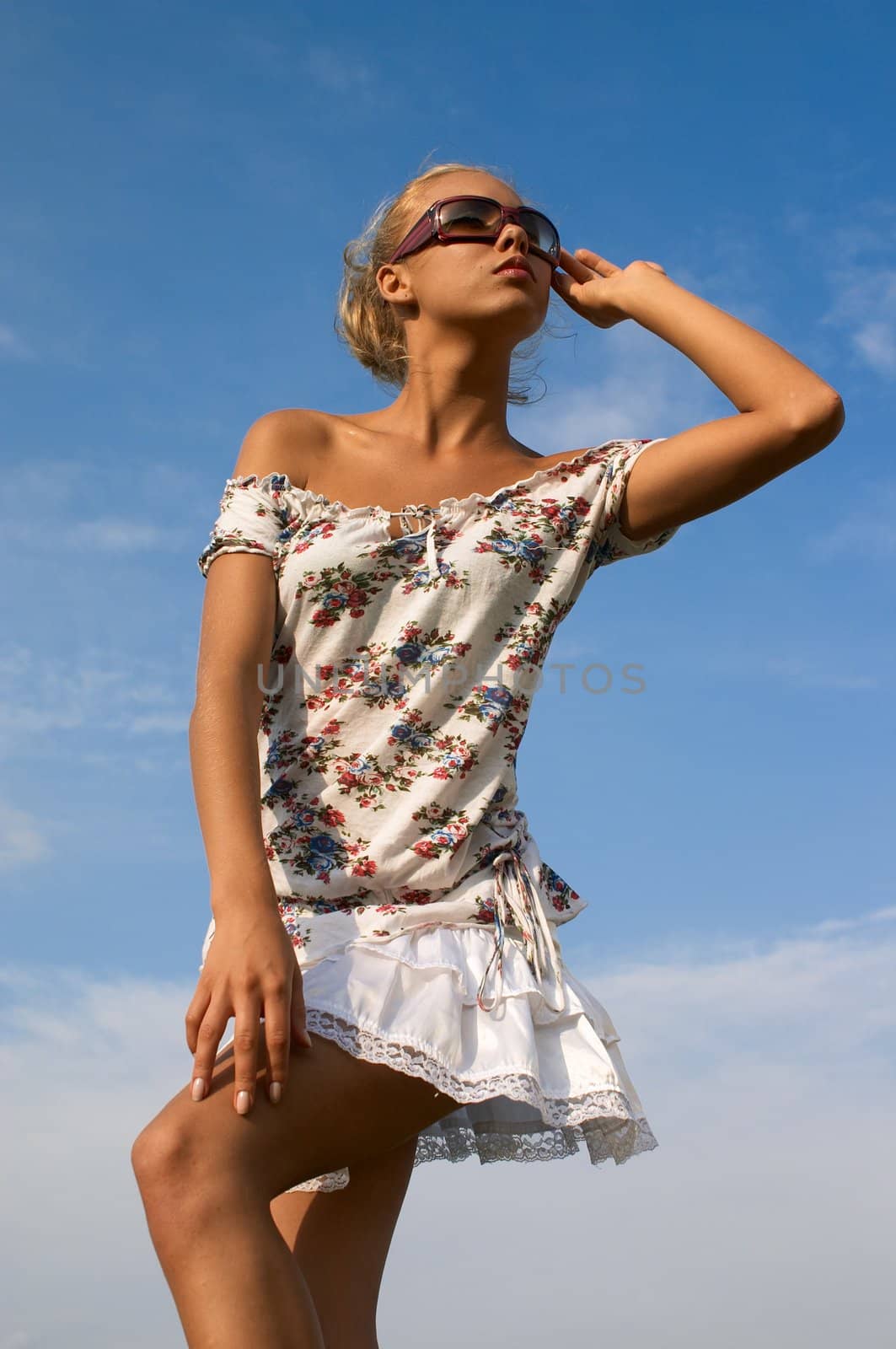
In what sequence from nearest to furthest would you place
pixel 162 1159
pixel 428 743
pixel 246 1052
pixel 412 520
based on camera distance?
pixel 162 1159 → pixel 246 1052 → pixel 428 743 → pixel 412 520

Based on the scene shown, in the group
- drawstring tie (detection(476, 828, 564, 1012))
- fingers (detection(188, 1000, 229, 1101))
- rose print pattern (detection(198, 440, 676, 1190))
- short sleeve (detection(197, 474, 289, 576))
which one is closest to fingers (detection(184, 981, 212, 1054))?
fingers (detection(188, 1000, 229, 1101))

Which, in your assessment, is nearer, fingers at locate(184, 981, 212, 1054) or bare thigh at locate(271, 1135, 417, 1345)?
fingers at locate(184, 981, 212, 1054)

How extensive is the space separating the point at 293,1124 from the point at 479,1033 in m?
0.42

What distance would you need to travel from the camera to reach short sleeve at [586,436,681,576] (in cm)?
301

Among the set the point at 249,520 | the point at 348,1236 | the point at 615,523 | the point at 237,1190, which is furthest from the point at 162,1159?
the point at 615,523

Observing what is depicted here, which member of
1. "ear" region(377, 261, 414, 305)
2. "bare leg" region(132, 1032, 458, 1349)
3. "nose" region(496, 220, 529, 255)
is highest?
"ear" region(377, 261, 414, 305)

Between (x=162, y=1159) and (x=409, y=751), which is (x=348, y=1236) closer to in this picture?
(x=162, y=1159)

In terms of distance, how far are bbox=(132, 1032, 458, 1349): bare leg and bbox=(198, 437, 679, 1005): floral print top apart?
426 millimetres

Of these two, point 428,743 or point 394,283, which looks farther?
point 394,283

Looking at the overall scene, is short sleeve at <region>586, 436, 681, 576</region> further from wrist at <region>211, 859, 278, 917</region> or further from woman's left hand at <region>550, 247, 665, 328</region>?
wrist at <region>211, 859, 278, 917</region>

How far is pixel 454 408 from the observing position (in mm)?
3170

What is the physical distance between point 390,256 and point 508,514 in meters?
0.86

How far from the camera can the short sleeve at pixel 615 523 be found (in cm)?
301

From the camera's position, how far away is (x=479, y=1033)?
7.98 ft
